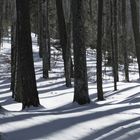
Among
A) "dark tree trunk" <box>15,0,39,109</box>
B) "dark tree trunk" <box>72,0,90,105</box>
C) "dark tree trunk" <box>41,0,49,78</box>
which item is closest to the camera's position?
"dark tree trunk" <box>15,0,39,109</box>

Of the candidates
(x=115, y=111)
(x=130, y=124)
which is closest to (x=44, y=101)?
(x=115, y=111)

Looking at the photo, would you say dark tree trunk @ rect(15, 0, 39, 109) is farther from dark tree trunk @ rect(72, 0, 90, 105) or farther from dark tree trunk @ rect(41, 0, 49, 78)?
dark tree trunk @ rect(41, 0, 49, 78)

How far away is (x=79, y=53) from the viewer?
1320 centimetres

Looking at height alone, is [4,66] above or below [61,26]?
below

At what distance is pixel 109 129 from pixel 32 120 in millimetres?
1490

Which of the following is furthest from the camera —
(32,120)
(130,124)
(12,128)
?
(130,124)

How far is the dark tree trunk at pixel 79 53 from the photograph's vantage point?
13125mm

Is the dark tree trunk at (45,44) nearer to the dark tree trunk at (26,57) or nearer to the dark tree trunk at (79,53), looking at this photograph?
the dark tree trunk at (79,53)

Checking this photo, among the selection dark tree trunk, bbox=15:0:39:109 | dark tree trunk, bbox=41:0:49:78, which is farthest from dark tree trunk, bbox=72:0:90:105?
dark tree trunk, bbox=41:0:49:78

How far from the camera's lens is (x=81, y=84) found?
13250 millimetres

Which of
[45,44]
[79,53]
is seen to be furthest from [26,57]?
[45,44]

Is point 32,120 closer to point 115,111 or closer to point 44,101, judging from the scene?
point 115,111

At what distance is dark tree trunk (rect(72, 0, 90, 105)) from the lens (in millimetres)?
13125

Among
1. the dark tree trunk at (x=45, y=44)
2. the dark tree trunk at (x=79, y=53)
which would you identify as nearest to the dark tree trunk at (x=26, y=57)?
the dark tree trunk at (x=79, y=53)
